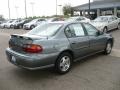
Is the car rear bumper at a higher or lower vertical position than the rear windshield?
lower

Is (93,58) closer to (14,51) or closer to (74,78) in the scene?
(74,78)

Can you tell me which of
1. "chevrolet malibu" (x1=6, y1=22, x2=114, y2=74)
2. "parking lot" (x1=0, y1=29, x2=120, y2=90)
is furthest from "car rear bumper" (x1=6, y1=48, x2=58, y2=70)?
"parking lot" (x1=0, y1=29, x2=120, y2=90)

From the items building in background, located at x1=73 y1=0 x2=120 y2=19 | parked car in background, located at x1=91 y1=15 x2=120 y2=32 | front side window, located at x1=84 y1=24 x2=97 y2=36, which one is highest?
building in background, located at x1=73 y1=0 x2=120 y2=19

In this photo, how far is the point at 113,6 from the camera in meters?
33.9

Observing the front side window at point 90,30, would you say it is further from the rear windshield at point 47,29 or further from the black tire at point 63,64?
the black tire at point 63,64

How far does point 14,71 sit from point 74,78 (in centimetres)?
195

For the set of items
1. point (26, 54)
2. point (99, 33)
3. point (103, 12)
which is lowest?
point (26, 54)

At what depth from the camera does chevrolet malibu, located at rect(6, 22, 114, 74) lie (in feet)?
15.1

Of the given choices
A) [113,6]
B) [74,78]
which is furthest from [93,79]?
[113,6]

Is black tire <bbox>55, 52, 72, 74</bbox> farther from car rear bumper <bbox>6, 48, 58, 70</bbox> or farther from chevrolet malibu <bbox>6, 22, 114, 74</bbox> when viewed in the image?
car rear bumper <bbox>6, 48, 58, 70</bbox>

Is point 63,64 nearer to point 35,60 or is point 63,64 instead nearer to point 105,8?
point 35,60

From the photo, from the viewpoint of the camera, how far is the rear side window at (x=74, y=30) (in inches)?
215

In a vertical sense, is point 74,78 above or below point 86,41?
below

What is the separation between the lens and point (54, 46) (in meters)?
4.84
